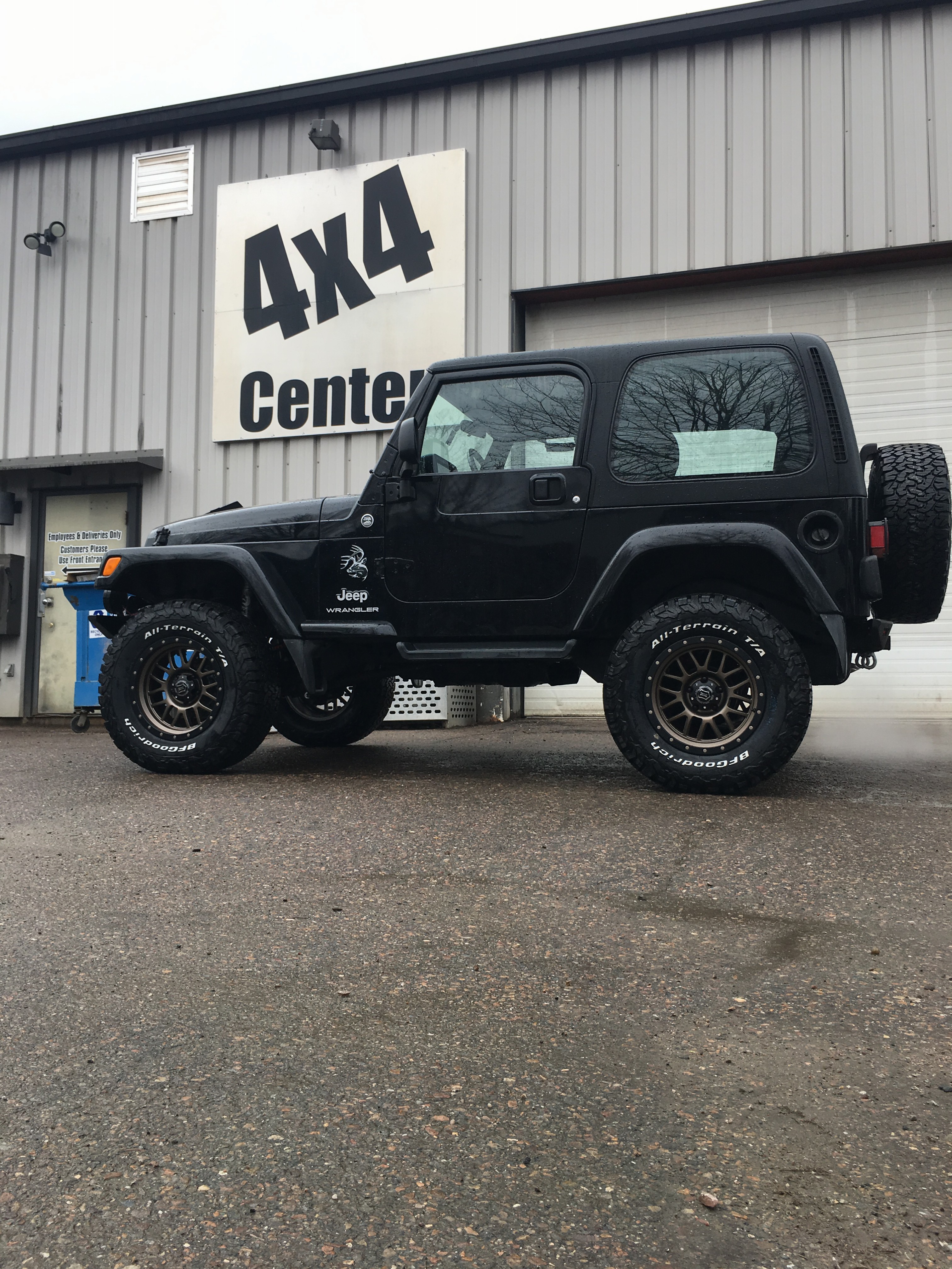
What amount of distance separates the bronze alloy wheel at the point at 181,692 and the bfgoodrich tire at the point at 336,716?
3.59 feet

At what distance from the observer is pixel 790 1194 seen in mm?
1552

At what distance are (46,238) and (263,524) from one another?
8141 mm

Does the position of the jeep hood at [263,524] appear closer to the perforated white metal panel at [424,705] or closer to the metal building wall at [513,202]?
the perforated white metal panel at [424,705]

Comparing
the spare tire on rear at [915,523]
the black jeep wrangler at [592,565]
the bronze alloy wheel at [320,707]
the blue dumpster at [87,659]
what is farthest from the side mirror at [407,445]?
the blue dumpster at [87,659]

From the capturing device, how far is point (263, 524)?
18.6ft

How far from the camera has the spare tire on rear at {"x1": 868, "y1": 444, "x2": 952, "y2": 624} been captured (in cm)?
477

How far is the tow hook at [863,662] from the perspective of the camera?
514 cm

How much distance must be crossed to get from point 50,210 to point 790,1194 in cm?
1305

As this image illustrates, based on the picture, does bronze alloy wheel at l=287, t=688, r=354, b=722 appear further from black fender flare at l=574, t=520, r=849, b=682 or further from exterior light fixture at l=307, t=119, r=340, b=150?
exterior light fixture at l=307, t=119, r=340, b=150

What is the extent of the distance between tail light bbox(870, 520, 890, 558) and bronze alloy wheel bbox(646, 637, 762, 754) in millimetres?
818

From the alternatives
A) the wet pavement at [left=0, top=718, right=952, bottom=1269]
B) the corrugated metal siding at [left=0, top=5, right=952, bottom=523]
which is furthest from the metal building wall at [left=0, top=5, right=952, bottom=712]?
the wet pavement at [left=0, top=718, right=952, bottom=1269]

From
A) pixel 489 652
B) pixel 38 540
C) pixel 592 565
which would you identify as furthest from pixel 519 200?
pixel 489 652

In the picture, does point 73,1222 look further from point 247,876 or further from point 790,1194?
point 247,876

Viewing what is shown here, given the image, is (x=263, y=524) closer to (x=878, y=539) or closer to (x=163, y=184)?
(x=878, y=539)
